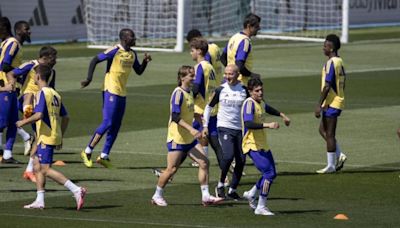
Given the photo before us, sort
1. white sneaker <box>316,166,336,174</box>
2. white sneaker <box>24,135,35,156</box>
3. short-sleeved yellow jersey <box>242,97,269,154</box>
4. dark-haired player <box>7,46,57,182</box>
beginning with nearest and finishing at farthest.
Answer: short-sleeved yellow jersey <box>242,97,269,154</box>
dark-haired player <box>7,46,57,182</box>
white sneaker <box>316,166,336,174</box>
white sneaker <box>24,135,35,156</box>

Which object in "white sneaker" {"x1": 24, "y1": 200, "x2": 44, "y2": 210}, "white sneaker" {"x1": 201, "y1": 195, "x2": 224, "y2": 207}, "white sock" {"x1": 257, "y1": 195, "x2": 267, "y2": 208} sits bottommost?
"white sneaker" {"x1": 201, "y1": 195, "x2": 224, "y2": 207}

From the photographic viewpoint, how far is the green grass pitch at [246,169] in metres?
16.9

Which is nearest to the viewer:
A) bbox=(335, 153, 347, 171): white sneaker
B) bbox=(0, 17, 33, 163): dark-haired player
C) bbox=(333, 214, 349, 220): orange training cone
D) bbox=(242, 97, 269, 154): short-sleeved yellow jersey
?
bbox=(333, 214, 349, 220): orange training cone

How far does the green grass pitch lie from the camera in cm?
1689

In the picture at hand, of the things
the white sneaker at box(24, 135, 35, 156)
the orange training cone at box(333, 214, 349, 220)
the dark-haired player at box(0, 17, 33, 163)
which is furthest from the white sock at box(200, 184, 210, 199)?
the white sneaker at box(24, 135, 35, 156)

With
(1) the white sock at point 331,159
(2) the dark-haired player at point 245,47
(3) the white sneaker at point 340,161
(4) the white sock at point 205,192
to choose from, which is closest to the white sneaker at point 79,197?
(4) the white sock at point 205,192

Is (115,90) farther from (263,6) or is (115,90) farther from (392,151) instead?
(263,6)

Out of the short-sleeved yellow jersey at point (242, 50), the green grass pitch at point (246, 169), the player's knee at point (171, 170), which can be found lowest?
the green grass pitch at point (246, 169)

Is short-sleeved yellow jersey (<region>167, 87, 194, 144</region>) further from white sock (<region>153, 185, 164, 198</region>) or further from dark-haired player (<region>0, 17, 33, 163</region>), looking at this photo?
dark-haired player (<region>0, 17, 33, 163</region>)

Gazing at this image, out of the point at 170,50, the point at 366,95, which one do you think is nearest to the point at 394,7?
the point at 170,50

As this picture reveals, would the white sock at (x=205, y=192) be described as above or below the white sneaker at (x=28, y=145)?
above

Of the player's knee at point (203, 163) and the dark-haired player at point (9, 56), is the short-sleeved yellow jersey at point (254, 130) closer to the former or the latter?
the player's knee at point (203, 163)

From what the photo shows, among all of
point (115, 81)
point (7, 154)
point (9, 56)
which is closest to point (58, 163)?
point (7, 154)

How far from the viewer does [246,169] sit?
71.9 feet
